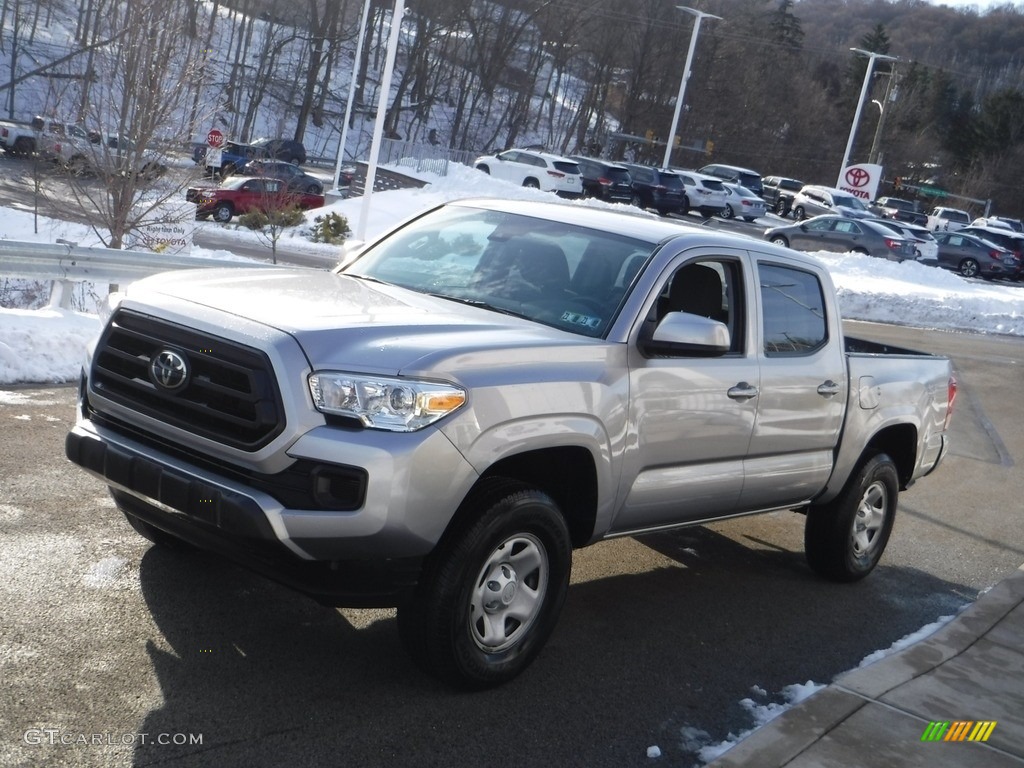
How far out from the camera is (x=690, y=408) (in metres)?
5.23

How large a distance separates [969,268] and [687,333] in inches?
1694

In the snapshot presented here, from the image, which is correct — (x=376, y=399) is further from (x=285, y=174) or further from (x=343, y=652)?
(x=285, y=174)

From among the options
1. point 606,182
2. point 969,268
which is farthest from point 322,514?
point 969,268

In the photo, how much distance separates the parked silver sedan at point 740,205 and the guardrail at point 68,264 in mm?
40739

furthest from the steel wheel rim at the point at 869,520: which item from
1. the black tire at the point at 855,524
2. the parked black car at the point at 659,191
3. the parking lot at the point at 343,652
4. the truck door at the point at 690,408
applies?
the parked black car at the point at 659,191

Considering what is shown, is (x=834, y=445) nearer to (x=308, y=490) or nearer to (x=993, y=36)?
(x=308, y=490)

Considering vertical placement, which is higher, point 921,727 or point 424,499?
point 424,499

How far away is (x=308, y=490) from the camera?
3.96 m

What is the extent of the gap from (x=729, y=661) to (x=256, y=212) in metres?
28.3

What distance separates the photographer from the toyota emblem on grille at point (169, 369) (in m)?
4.25

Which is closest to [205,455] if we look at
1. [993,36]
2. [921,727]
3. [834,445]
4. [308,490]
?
[308,490]

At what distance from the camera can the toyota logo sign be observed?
53.3 m

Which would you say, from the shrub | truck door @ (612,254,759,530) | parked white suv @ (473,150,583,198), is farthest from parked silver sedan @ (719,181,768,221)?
truck door @ (612,254,759,530)

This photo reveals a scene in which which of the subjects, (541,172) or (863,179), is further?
(863,179)
